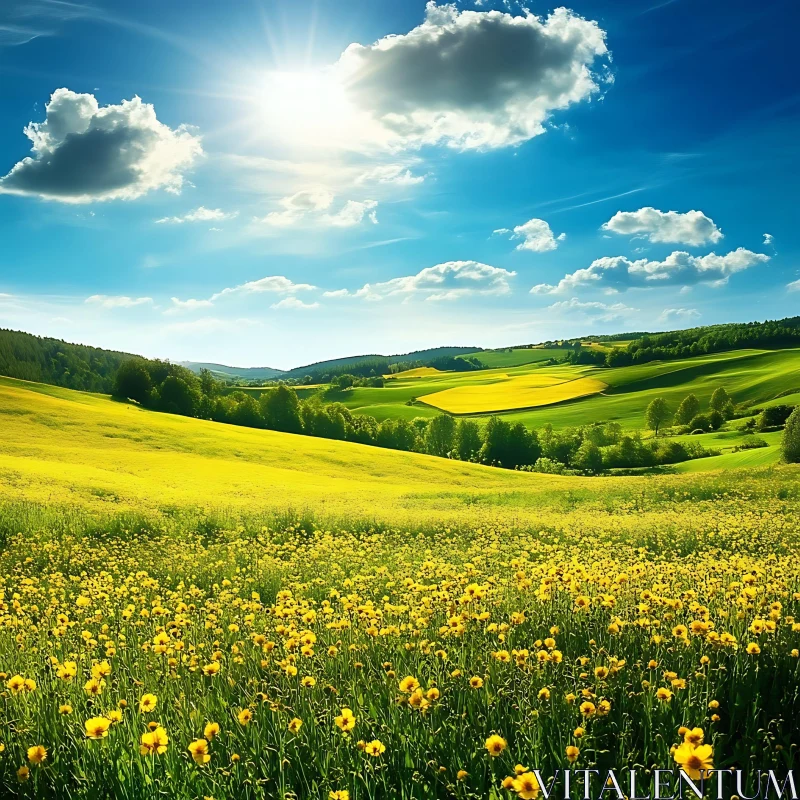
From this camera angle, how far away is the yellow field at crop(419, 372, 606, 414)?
126312mm

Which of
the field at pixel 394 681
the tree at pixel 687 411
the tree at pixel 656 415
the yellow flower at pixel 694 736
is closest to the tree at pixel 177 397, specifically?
the field at pixel 394 681

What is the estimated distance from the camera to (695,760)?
2.47 m

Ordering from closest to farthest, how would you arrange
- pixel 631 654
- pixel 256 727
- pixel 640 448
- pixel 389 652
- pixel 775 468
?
pixel 256 727 < pixel 631 654 < pixel 389 652 < pixel 775 468 < pixel 640 448

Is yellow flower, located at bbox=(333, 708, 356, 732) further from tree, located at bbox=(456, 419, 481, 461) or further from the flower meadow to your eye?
tree, located at bbox=(456, 419, 481, 461)

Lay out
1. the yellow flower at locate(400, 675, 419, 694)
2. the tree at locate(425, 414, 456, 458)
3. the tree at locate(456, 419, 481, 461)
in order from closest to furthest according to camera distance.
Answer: the yellow flower at locate(400, 675, 419, 694) → the tree at locate(456, 419, 481, 461) → the tree at locate(425, 414, 456, 458)

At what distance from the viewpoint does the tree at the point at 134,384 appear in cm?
8175

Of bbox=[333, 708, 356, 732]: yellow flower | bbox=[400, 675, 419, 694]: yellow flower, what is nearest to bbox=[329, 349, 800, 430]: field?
bbox=[400, 675, 419, 694]: yellow flower

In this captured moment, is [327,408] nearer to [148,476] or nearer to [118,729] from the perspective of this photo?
[148,476]

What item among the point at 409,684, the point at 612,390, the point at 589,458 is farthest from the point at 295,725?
the point at 612,390

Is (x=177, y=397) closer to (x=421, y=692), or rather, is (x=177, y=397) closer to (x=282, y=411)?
(x=282, y=411)

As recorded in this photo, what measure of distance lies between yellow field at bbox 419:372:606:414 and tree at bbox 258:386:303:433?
50.1 m

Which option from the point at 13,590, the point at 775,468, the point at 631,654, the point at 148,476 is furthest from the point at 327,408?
the point at 631,654

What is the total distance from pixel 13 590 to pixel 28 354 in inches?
5488

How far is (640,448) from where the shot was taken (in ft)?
268
